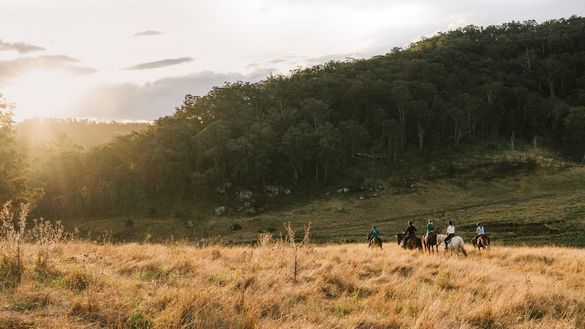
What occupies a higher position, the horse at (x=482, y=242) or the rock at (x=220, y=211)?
the horse at (x=482, y=242)

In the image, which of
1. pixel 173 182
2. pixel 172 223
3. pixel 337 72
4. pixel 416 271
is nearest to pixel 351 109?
pixel 337 72

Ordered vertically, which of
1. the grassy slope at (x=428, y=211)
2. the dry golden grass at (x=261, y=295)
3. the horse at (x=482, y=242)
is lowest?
the grassy slope at (x=428, y=211)

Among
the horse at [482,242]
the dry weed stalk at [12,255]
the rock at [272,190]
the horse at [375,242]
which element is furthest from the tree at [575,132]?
the dry weed stalk at [12,255]

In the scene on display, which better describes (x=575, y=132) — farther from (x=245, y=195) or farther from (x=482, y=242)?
(x=482, y=242)

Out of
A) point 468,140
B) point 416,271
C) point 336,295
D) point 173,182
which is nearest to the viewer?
point 336,295

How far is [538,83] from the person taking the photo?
128 m

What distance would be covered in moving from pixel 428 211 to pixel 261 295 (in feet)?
218

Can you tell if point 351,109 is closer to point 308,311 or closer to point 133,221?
point 133,221

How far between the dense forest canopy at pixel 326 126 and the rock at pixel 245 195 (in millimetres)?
2494

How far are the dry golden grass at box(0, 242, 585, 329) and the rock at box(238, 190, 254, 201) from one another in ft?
234

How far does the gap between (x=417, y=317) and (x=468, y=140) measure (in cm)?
10690

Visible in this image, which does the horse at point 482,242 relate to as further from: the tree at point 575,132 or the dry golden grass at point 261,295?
the tree at point 575,132

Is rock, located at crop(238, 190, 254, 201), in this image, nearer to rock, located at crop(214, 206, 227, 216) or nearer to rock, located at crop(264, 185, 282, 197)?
rock, located at crop(264, 185, 282, 197)

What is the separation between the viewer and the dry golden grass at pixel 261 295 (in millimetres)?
5961
